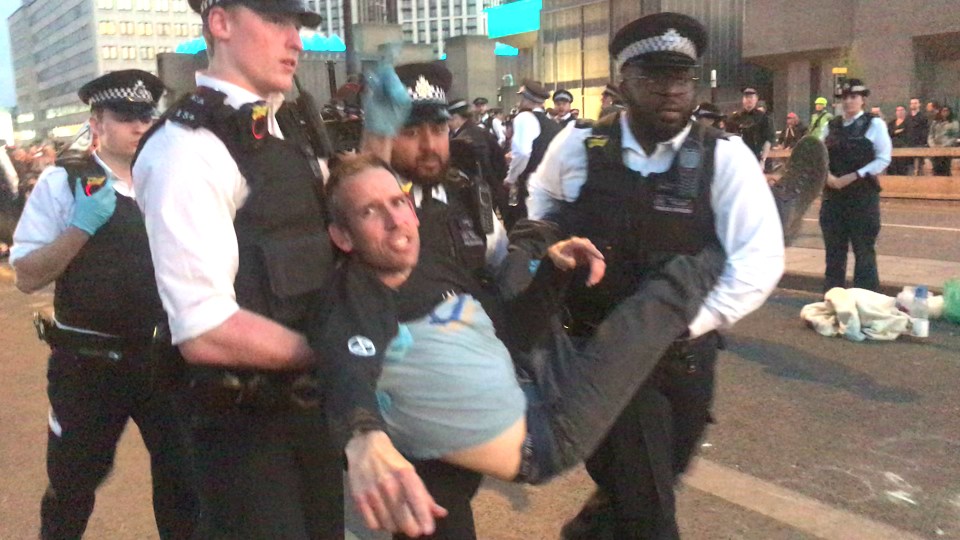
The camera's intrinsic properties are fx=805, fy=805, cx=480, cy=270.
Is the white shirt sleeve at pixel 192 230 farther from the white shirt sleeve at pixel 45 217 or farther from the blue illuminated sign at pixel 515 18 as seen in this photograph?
the blue illuminated sign at pixel 515 18

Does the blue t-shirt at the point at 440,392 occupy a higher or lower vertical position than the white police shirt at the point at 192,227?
lower

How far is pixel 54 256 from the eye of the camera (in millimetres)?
2617

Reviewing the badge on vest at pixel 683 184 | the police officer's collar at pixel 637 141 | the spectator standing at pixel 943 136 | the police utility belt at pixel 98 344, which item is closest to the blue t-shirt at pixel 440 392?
the badge on vest at pixel 683 184

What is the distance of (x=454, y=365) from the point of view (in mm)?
1703

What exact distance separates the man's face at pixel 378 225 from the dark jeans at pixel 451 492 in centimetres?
45

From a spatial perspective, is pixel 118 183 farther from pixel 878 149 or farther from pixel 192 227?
pixel 878 149

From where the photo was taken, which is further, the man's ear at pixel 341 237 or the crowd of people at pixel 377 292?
the man's ear at pixel 341 237

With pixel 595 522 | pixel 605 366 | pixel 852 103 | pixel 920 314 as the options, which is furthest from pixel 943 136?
pixel 605 366

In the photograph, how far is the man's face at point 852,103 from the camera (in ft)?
22.3

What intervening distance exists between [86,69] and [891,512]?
11114 cm

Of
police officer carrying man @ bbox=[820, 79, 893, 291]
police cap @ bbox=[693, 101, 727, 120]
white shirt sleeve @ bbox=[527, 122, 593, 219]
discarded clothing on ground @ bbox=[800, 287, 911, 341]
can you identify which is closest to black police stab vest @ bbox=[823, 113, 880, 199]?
police officer carrying man @ bbox=[820, 79, 893, 291]

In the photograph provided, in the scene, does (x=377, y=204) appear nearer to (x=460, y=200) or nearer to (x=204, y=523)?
(x=460, y=200)

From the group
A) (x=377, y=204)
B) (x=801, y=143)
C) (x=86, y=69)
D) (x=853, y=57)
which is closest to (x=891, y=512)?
(x=801, y=143)

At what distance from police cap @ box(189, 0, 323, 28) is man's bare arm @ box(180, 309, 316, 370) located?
0.67 m
